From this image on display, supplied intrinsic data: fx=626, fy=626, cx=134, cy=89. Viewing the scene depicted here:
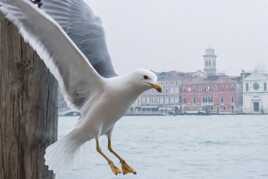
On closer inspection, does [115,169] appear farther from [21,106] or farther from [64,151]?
[21,106]

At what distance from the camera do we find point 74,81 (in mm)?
918

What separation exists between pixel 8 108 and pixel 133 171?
0.27 metres

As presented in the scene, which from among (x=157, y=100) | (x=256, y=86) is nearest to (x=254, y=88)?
(x=256, y=86)

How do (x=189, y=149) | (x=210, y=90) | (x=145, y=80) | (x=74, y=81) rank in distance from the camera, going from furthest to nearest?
(x=189, y=149) → (x=210, y=90) → (x=74, y=81) → (x=145, y=80)

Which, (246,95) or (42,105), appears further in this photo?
(246,95)

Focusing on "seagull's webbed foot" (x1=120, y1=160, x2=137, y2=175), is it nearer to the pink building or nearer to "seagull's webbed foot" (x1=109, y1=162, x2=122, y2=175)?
"seagull's webbed foot" (x1=109, y1=162, x2=122, y2=175)

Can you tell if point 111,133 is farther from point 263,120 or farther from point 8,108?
point 263,120

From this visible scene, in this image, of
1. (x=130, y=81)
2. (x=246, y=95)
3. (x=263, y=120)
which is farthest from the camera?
(x=263, y=120)

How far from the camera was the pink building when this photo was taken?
→ 6.71 meters

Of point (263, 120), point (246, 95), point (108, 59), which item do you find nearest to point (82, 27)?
point (108, 59)

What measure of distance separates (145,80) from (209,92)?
7012 millimetres

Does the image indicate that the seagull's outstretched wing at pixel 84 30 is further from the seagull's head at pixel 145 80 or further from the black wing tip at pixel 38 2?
the seagull's head at pixel 145 80

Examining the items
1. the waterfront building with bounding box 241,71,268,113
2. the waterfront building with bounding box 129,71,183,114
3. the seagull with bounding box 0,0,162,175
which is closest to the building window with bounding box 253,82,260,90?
the waterfront building with bounding box 241,71,268,113

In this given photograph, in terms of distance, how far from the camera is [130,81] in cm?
81
